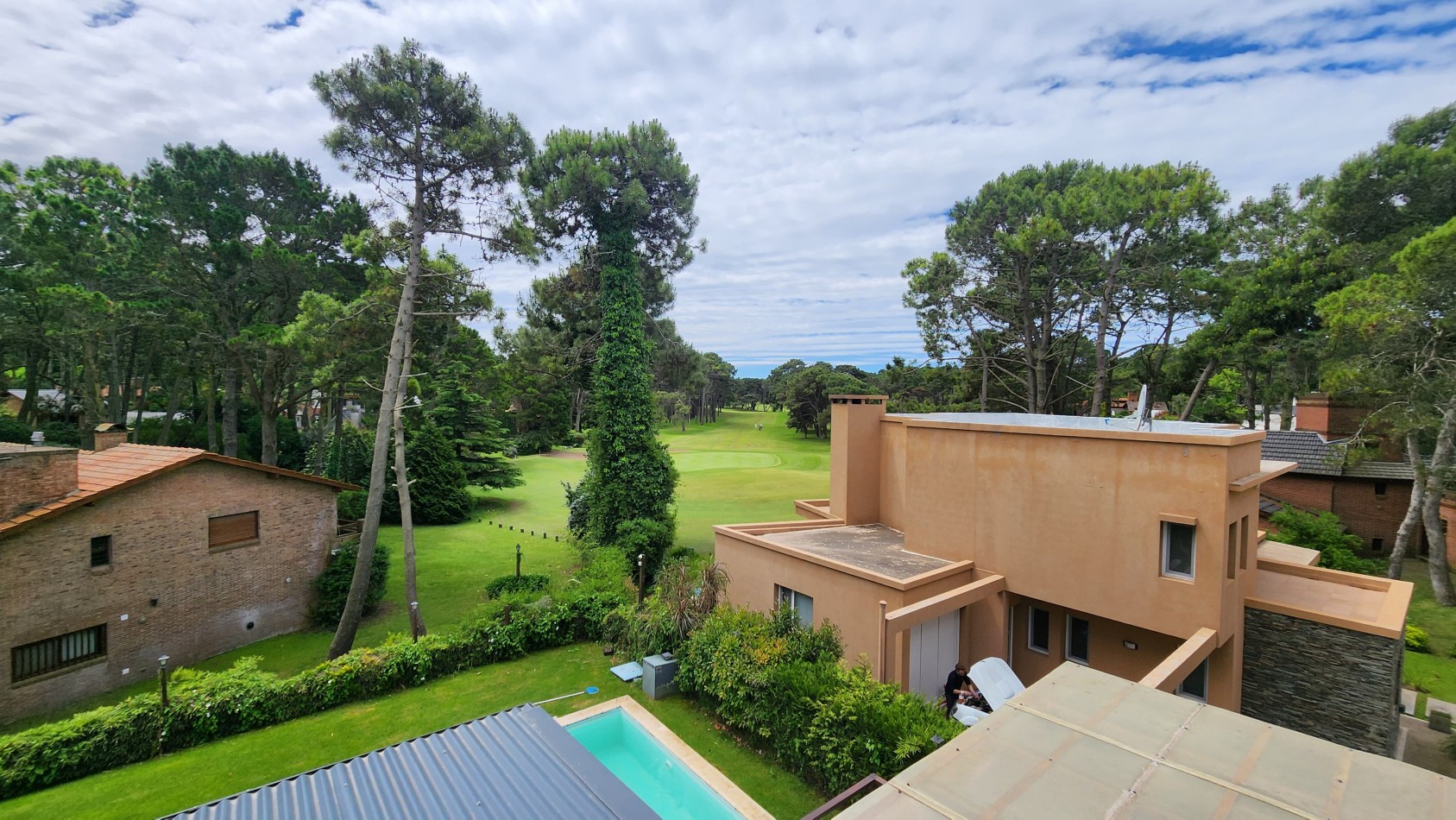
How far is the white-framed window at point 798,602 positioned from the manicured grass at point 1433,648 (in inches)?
488

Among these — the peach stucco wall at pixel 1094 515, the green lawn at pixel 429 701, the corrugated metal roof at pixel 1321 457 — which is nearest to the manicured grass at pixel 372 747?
the green lawn at pixel 429 701

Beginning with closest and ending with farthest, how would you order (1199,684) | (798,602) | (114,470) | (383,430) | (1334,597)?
(1199,684)
(1334,597)
(798,602)
(114,470)
(383,430)

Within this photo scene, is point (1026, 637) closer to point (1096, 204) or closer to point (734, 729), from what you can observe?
point (734, 729)

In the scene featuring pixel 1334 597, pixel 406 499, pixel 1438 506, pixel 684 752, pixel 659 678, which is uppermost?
pixel 406 499

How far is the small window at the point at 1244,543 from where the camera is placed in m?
8.29

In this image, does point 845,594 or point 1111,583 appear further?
point 845,594

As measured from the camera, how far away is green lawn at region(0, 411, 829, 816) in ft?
23.8

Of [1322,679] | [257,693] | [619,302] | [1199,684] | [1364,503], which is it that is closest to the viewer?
[1322,679]

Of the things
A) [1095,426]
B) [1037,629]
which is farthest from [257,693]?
[1095,426]

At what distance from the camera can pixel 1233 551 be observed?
317 inches

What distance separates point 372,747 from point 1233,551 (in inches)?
509

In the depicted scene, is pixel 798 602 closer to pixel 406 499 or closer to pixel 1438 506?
pixel 406 499

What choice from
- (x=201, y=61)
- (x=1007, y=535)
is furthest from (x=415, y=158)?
(x=1007, y=535)

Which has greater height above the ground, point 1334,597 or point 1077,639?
point 1334,597
